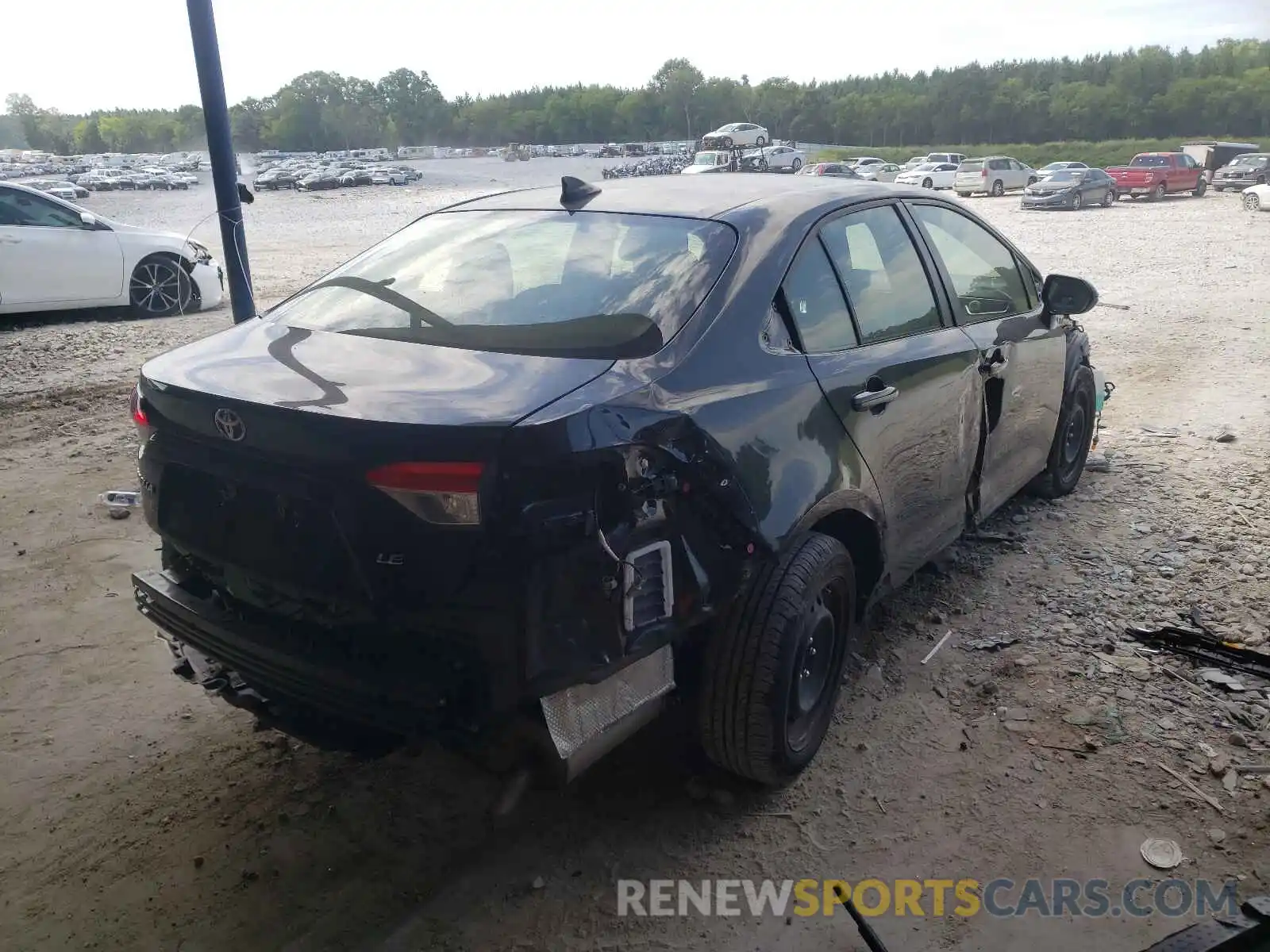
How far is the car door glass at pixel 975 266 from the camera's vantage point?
3.71 meters

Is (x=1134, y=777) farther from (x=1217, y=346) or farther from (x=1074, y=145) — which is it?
(x=1074, y=145)

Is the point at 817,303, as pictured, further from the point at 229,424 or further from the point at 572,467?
the point at 229,424

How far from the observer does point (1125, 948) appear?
2326 mm

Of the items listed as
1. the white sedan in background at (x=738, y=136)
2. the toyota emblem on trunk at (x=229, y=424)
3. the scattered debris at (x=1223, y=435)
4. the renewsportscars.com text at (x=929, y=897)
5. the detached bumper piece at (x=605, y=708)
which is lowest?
the renewsportscars.com text at (x=929, y=897)

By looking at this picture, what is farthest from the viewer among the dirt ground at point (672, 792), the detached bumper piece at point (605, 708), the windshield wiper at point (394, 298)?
the windshield wiper at point (394, 298)

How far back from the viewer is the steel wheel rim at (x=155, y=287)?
9.88 meters

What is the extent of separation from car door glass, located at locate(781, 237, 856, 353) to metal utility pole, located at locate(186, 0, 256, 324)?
445 cm

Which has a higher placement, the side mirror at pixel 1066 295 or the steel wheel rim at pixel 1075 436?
the side mirror at pixel 1066 295

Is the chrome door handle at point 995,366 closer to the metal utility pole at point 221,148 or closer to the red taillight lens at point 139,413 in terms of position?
the red taillight lens at point 139,413

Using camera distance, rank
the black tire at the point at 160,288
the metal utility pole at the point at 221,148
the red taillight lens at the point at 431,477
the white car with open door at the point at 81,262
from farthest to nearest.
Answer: the black tire at the point at 160,288 → the white car with open door at the point at 81,262 → the metal utility pole at the point at 221,148 → the red taillight lens at the point at 431,477

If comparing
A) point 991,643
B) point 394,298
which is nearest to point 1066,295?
point 991,643

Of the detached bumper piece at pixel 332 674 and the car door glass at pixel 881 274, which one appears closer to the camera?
the detached bumper piece at pixel 332 674

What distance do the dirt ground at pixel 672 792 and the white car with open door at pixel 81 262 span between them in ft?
18.2

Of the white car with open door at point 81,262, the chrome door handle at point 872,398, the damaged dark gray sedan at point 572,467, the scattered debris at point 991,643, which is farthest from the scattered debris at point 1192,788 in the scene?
the white car with open door at point 81,262
